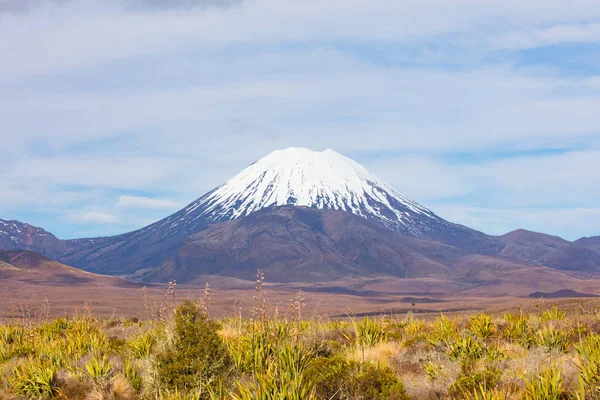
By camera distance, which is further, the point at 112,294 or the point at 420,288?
the point at 420,288

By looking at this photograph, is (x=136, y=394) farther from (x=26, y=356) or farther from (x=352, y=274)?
(x=352, y=274)

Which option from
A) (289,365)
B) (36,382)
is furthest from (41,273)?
(289,365)

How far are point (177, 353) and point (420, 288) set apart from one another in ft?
535

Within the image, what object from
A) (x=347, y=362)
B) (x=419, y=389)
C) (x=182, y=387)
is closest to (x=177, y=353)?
(x=182, y=387)

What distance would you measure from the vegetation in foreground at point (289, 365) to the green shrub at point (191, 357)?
17 millimetres

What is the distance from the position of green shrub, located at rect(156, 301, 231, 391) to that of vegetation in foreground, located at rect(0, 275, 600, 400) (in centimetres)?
2

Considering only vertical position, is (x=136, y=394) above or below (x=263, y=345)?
below

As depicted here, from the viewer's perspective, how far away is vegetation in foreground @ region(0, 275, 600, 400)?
9008 mm

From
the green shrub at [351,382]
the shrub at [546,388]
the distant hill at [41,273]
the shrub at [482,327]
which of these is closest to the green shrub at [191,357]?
the green shrub at [351,382]

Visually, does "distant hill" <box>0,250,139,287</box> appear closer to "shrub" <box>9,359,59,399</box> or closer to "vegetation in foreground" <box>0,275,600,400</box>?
"vegetation in foreground" <box>0,275,600,400</box>

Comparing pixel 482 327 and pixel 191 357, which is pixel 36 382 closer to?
pixel 191 357

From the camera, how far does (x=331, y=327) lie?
17.9 m

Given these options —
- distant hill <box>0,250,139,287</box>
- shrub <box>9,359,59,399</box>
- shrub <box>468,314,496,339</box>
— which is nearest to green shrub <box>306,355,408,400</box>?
shrub <box>9,359,59,399</box>

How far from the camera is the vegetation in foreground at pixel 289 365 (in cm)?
901
